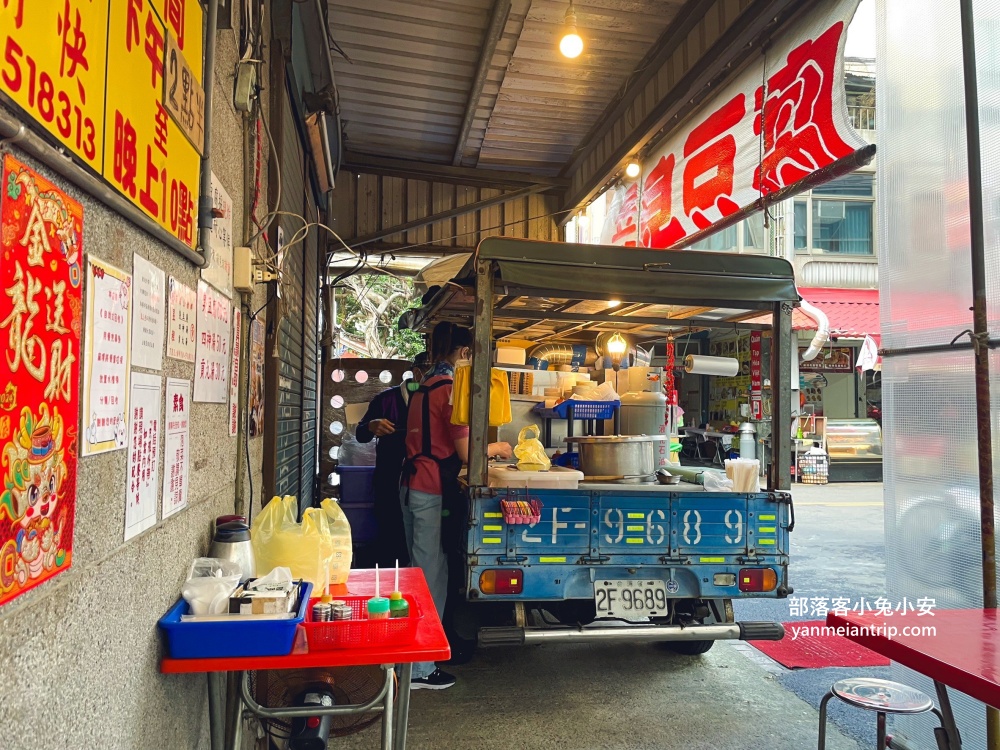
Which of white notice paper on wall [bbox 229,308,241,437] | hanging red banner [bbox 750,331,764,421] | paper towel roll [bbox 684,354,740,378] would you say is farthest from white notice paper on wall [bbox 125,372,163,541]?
hanging red banner [bbox 750,331,764,421]

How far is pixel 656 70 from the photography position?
6.16m

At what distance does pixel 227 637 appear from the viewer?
1.96m

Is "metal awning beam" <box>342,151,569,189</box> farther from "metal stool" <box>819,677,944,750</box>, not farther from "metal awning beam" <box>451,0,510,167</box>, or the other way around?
"metal stool" <box>819,677,944,750</box>

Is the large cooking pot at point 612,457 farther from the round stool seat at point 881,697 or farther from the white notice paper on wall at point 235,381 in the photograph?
the white notice paper on wall at point 235,381

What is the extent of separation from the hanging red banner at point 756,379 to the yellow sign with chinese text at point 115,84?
14349mm

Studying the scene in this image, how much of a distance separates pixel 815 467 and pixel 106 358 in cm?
1657

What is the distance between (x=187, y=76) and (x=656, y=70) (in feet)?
16.8

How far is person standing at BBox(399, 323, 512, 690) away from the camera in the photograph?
4.75 meters

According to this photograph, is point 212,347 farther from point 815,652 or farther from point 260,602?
point 815,652

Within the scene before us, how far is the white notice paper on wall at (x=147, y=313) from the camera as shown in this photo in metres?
1.70

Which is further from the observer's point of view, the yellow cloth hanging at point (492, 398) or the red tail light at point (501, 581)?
the yellow cloth hanging at point (492, 398)

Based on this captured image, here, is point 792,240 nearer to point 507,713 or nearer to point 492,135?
point 492,135

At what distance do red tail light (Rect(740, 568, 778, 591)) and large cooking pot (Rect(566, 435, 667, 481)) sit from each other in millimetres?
937

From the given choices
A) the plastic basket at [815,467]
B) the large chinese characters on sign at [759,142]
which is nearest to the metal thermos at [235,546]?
the large chinese characters on sign at [759,142]
